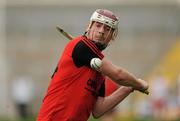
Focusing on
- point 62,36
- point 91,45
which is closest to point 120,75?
point 91,45

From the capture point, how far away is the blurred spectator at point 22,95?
32.4m

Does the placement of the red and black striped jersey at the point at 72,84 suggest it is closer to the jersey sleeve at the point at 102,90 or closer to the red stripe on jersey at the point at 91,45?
the red stripe on jersey at the point at 91,45

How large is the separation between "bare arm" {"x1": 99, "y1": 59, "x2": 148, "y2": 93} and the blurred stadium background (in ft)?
77.3

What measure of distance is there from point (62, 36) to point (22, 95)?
3567mm

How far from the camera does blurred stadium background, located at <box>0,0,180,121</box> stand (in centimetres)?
3550

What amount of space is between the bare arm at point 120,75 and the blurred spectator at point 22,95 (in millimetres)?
21389

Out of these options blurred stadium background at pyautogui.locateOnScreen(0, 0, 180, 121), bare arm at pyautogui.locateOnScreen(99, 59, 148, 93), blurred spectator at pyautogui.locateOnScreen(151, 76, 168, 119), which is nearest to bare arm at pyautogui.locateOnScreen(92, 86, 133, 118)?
bare arm at pyautogui.locateOnScreen(99, 59, 148, 93)

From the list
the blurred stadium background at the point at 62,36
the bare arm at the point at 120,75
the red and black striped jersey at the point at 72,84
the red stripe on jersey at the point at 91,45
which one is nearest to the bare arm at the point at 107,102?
the bare arm at the point at 120,75

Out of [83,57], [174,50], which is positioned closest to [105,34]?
[83,57]

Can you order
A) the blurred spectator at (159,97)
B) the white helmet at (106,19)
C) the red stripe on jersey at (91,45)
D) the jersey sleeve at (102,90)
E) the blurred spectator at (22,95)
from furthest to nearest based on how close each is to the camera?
the blurred spectator at (22,95), the blurred spectator at (159,97), the jersey sleeve at (102,90), the white helmet at (106,19), the red stripe on jersey at (91,45)

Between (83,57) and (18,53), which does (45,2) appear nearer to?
(18,53)

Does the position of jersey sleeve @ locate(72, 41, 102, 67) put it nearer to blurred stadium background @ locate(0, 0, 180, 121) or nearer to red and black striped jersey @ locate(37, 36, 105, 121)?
red and black striped jersey @ locate(37, 36, 105, 121)

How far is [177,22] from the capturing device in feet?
117

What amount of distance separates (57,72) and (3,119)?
13.8 m
